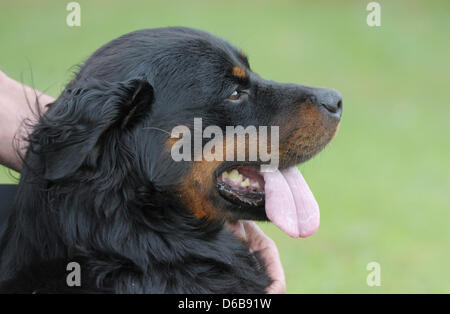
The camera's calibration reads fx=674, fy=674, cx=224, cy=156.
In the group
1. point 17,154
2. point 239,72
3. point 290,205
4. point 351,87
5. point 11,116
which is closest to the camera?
point 290,205

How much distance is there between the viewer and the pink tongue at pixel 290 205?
356cm

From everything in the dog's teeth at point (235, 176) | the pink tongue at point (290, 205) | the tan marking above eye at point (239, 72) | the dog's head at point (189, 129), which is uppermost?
the tan marking above eye at point (239, 72)

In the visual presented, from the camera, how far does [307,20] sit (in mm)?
17250

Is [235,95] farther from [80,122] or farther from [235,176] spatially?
[80,122]

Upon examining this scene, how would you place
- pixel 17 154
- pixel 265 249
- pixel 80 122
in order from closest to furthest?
pixel 80 122 → pixel 17 154 → pixel 265 249

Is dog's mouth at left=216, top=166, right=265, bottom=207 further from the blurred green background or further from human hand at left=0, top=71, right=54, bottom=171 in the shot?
human hand at left=0, top=71, right=54, bottom=171

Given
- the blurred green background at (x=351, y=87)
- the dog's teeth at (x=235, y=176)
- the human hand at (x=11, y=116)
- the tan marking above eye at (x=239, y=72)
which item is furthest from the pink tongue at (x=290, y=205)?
the human hand at (x=11, y=116)

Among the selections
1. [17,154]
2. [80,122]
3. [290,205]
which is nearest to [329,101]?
[290,205]

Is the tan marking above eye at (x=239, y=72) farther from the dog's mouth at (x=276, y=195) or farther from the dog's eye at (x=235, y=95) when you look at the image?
the dog's mouth at (x=276, y=195)

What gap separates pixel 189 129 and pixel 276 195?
59 centimetres

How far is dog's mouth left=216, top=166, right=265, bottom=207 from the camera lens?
360 cm

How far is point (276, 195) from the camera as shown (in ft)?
11.8

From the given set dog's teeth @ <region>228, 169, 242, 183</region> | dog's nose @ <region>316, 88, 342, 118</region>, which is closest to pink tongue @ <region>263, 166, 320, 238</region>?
dog's teeth @ <region>228, 169, 242, 183</region>
